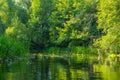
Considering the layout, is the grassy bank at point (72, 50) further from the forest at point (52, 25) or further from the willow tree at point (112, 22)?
the willow tree at point (112, 22)

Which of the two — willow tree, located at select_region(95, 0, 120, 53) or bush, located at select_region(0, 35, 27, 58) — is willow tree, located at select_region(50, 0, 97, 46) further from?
bush, located at select_region(0, 35, 27, 58)

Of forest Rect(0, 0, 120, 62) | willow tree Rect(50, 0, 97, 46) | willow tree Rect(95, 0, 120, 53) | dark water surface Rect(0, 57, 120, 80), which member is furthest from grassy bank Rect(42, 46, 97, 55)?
dark water surface Rect(0, 57, 120, 80)

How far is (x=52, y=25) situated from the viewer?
7519 cm

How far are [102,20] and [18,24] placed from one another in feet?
87.0

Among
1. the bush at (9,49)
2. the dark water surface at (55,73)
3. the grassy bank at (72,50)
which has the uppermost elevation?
the grassy bank at (72,50)

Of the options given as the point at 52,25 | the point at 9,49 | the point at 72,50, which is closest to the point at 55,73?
the point at 9,49

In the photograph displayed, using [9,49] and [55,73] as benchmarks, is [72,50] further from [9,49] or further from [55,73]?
[55,73]

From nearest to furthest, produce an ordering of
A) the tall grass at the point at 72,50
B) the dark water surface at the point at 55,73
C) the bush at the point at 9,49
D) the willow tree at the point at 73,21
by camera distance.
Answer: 1. the dark water surface at the point at 55,73
2. the bush at the point at 9,49
3. the willow tree at the point at 73,21
4. the tall grass at the point at 72,50

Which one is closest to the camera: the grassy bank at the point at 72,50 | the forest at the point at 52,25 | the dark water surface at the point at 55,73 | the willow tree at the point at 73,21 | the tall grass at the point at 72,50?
the dark water surface at the point at 55,73

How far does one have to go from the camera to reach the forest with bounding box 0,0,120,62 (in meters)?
62.6

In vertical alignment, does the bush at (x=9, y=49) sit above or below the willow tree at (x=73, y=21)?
below

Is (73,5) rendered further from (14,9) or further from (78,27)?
(14,9)

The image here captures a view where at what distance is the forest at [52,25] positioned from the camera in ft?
205

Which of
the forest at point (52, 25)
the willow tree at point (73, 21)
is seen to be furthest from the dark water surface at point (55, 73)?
the willow tree at point (73, 21)
